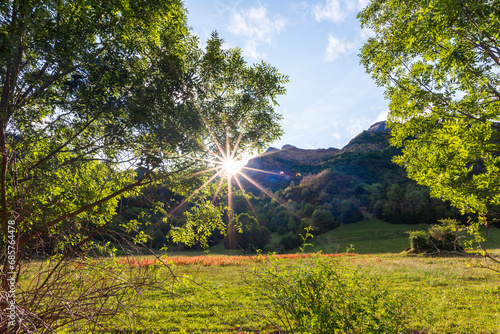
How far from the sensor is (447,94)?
611 cm

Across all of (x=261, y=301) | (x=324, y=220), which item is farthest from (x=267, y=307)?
(x=324, y=220)

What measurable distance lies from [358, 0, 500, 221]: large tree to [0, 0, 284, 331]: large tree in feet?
12.5

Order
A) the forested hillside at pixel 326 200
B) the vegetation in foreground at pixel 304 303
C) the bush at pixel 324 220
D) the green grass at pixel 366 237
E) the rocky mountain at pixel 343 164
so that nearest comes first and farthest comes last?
the vegetation in foreground at pixel 304 303
the green grass at pixel 366 237
the forested hillside at pixel 326 200
the bush at pixel 324 220
the rocky mountain at pixel 343 164

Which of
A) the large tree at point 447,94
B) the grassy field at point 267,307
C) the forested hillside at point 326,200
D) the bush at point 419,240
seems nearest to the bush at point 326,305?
the grassy field at point 267,307

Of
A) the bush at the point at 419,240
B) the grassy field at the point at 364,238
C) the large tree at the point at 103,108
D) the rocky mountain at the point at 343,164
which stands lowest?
the grassy field at the point at 364,238

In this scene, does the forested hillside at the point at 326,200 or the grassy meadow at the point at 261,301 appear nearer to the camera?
the grassy meadow at the point at 261,301

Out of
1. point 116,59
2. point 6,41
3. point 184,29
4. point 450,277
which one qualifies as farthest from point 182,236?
point 450,277

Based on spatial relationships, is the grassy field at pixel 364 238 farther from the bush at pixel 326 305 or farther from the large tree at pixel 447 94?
the bush at pixel 326 305

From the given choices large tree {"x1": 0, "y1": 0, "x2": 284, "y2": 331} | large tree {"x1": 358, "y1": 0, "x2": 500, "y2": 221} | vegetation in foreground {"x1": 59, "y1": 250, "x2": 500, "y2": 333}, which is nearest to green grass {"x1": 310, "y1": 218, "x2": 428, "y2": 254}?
vegetation in foreground {"x1": 59, "y1": 250, "x2": 500, "y2": 333}

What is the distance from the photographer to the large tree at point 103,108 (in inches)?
148

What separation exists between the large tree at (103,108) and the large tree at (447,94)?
383 centimetres

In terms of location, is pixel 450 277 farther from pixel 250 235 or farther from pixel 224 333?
pixel 250 235

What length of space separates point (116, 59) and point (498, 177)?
8.81 m

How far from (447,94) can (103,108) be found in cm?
885
